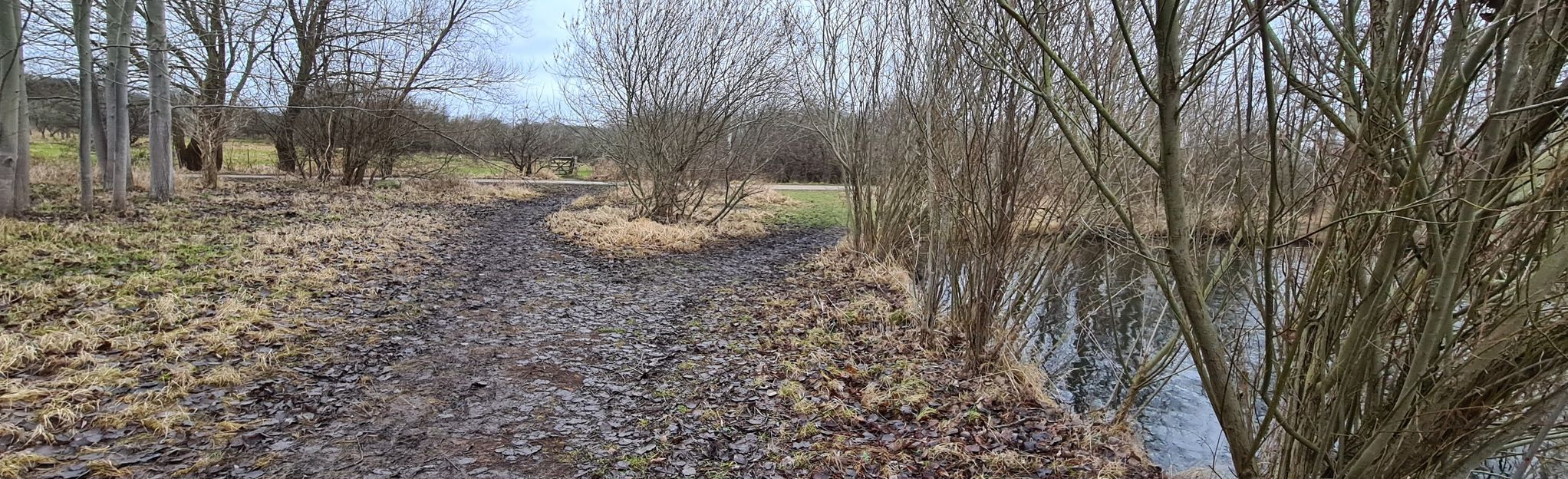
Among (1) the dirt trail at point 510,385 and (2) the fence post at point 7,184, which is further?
(2) the fence post at point 7,184

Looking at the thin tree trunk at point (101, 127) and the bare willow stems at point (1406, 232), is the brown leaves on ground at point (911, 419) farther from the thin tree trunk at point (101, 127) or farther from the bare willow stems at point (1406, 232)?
the thin tree trunk at point (101, 127)

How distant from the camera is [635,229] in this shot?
35.4 ft

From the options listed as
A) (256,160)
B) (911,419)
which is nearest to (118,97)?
(911,419)

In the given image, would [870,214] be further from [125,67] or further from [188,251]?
[125,67]

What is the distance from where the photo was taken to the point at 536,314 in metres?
6.10

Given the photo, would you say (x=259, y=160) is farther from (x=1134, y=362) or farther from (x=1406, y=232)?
(x=1406, y=232)

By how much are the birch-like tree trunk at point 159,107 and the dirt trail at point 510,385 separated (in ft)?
19.3

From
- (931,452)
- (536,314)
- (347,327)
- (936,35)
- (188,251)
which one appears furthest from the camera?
(188,251)

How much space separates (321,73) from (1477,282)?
18.1m

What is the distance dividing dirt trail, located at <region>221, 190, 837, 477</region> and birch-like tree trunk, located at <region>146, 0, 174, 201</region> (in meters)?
5.90

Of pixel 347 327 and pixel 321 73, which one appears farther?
pixel 321 73

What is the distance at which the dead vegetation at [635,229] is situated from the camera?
33.4 feet

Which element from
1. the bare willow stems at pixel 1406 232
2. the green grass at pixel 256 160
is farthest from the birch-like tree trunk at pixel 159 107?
the bare willow stems at pixel 1406 232

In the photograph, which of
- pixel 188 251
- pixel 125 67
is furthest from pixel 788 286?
pixel 125 67
